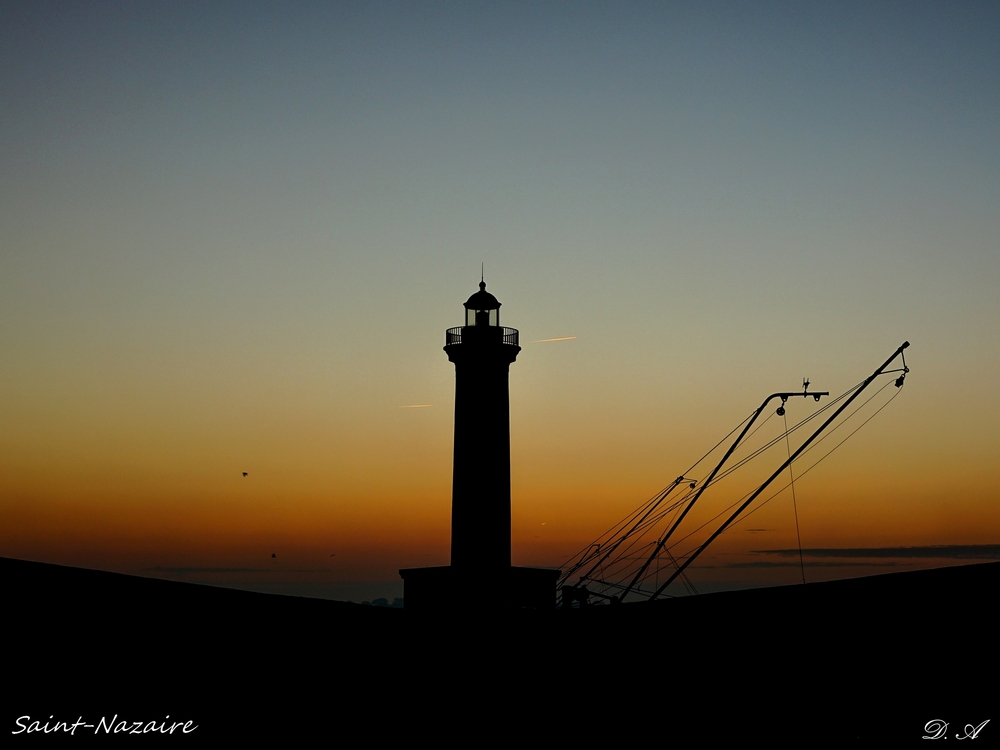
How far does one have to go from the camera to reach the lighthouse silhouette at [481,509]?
3688 cm

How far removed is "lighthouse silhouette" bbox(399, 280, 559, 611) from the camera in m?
36.9

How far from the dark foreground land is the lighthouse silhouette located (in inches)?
770

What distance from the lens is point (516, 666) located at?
54.6 feet

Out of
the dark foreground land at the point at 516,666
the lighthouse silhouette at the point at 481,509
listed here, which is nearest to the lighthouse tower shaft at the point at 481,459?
the lighthouse silhouette at the point at 481,509

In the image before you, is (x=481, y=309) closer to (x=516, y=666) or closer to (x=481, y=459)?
(x=481, y=459)

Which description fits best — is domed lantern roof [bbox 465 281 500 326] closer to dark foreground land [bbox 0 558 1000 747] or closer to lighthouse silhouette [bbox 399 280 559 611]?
lighthouse silhouette [bbox 399 280 559 611]

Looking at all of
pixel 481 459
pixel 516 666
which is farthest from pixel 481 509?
pixel 516 666

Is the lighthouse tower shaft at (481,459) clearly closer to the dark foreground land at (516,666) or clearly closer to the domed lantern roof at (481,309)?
the domed lantern roof at (481,309)

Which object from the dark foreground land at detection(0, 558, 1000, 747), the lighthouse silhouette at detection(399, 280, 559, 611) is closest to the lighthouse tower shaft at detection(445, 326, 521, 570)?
the lighthouse silhouette at detection(399, 280, 559, 611)

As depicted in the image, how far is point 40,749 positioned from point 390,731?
5602 millimetres

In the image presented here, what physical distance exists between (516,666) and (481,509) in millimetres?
20720

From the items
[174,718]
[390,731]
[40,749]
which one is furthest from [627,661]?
[40,749]

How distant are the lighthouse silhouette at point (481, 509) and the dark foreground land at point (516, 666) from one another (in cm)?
1956

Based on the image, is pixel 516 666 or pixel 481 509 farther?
pixel 481 509
